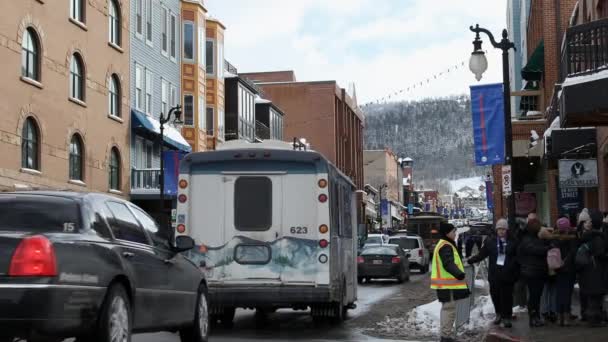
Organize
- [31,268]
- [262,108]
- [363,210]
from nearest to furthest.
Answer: [31,268]
[262,108]
[363,210]

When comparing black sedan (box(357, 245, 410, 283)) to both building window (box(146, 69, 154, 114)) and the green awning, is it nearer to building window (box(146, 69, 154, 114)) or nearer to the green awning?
the green awning

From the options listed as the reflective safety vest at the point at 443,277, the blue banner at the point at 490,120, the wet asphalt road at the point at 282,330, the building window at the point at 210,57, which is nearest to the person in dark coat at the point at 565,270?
the wet asphalt road at the point at 282,330

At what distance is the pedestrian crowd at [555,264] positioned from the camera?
14.8 metres

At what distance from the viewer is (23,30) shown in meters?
30.6

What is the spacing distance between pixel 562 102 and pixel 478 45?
512 cm

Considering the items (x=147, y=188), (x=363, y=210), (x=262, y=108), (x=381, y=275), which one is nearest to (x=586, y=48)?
(x=381, y=275)

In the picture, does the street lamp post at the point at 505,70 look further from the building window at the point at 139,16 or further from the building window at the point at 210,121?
the building window at the point at 210,121

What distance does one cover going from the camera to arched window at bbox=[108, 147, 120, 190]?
38.9m

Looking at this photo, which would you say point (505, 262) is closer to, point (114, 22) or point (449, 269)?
point (449, 269)

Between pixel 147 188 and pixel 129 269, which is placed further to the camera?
pixel 147 188

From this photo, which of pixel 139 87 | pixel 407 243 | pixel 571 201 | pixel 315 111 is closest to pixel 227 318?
pixel 571 201

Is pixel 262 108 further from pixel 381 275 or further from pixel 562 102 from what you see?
pixel 562 102

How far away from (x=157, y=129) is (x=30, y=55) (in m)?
11.1

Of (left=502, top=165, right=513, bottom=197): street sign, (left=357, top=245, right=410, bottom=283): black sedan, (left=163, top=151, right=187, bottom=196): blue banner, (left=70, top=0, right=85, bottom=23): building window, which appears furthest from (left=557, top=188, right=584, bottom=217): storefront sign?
(left=70, top=0, right=85, bottom=23): building window
